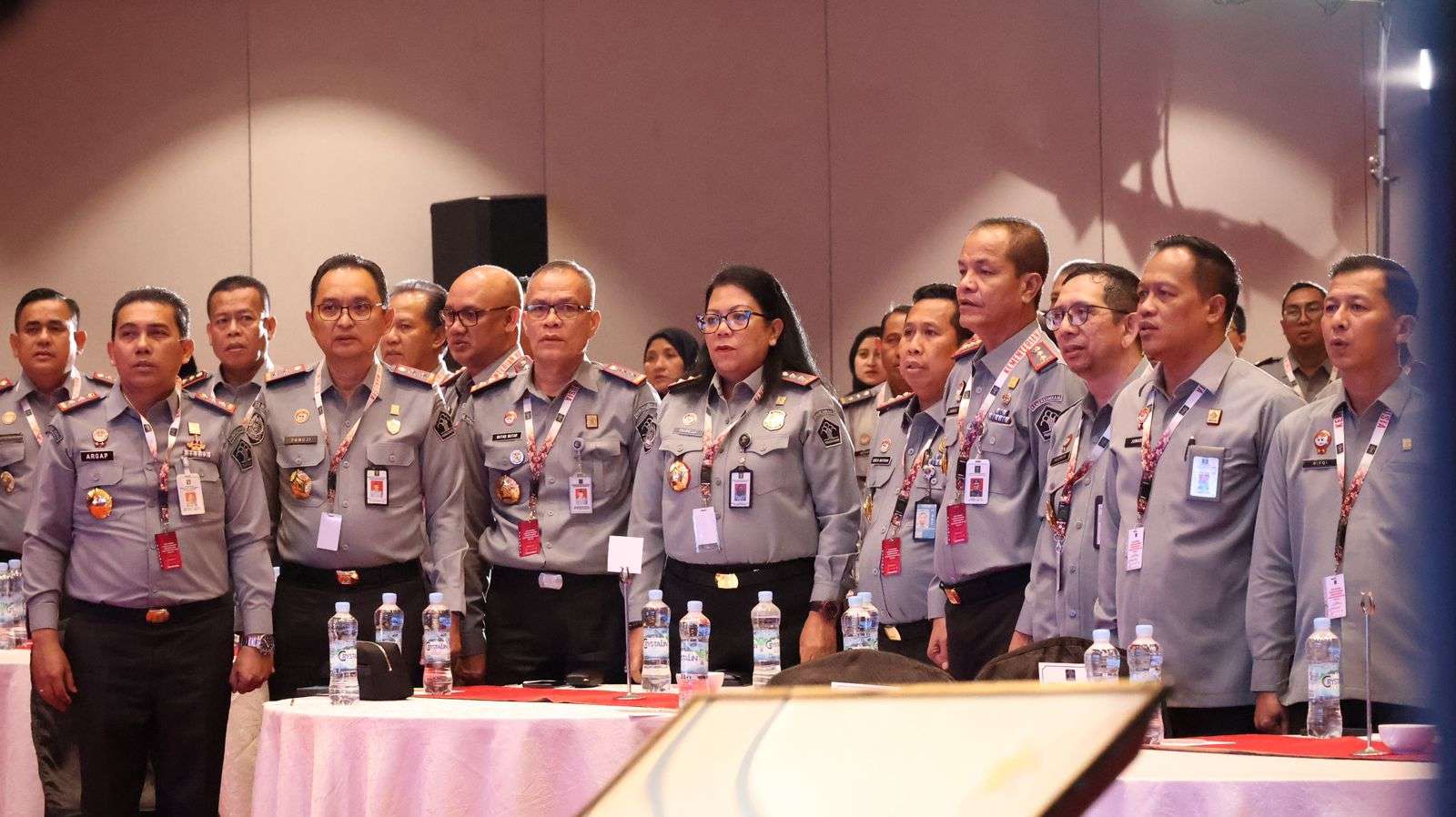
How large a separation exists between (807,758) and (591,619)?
3770 millimetres

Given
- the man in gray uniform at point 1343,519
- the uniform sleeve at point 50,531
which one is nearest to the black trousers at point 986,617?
the man in gray uniform at point 1343,519

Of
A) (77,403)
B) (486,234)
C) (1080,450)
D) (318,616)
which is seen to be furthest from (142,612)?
(486,234)

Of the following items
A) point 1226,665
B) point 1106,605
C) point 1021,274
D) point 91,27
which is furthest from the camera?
point 91,27

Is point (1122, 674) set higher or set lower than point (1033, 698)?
lower

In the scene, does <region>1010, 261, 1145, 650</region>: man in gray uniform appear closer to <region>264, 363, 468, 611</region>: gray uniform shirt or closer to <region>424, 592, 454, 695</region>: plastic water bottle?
<region>424, 592, 454, 695</region>: plastic water bottle

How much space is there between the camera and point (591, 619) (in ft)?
15.4

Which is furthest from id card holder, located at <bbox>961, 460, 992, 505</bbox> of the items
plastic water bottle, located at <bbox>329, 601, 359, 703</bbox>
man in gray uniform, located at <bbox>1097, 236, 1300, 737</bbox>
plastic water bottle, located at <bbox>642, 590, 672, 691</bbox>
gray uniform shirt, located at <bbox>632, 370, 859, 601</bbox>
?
plastic water bottle, located at <bbox>329, 601, 359, 703</bbox>

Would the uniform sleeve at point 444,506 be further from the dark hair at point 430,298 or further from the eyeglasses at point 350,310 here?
the dark hair at point 430,298

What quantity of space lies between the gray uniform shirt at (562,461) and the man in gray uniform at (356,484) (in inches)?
7.8

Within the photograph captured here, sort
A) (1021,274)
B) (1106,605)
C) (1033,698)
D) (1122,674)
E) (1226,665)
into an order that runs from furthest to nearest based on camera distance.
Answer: (1021,274) → (1106,605) → (1226,665) → (1122,674) → (1033,698)

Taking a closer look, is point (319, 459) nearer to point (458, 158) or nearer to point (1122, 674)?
point (1122, 674)

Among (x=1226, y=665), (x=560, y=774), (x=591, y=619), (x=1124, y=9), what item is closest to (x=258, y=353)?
(x=591, y=619)

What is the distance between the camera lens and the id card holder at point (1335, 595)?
3252 mm

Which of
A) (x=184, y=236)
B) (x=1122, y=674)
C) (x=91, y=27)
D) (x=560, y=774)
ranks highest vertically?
(x=91, y=27)
